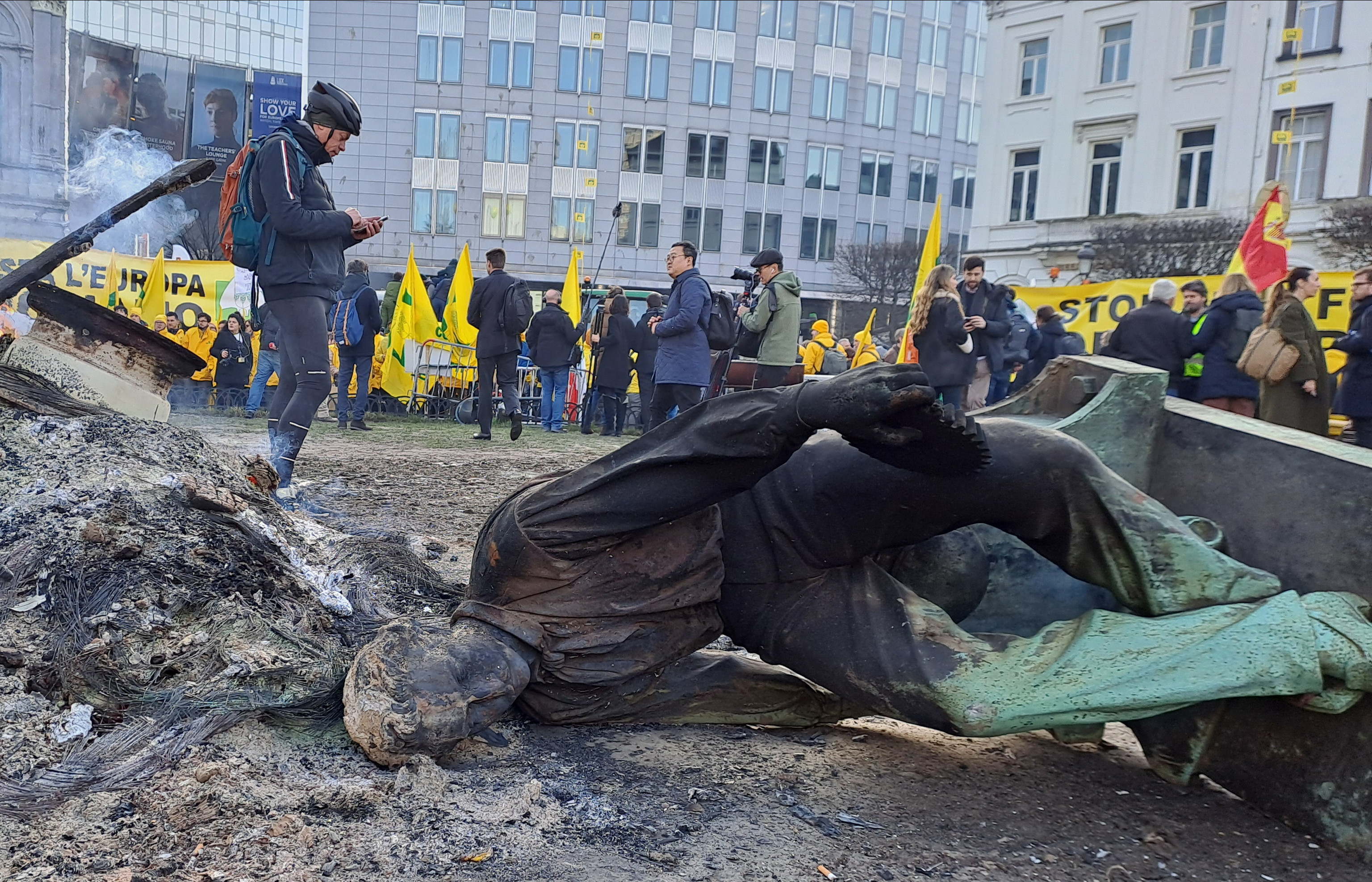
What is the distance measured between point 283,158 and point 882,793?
400 centimetres

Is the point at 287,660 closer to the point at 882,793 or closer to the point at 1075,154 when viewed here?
the point at 882,793

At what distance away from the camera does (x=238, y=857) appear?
72.6 inches

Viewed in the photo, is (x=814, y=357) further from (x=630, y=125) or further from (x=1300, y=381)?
(x=630, y=125)

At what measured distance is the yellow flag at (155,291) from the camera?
13.8 metres

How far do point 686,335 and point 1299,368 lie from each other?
437cm

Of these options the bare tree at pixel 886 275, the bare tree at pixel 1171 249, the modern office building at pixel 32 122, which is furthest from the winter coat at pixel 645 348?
the bare tree at pixel 886 275

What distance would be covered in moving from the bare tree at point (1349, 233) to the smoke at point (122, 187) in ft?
64.4

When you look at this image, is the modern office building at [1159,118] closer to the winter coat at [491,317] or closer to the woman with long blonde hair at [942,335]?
the woman with long blonde hair at [942,335]

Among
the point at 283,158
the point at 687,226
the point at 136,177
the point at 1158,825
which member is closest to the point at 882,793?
the point at 1158,825

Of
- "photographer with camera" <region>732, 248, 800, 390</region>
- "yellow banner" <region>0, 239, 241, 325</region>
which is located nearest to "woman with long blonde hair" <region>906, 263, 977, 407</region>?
"photographer with camera" <region>732, 248, 800, 390</region>

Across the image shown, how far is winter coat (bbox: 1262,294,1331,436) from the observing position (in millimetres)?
6969

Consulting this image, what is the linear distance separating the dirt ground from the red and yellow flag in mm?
9167

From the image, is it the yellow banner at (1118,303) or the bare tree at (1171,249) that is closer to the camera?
the yellow banner at (1118,303)

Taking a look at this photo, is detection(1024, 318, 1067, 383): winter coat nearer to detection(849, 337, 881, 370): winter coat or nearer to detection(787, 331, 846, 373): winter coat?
detection(849, 337, 881, 370): winter coat
